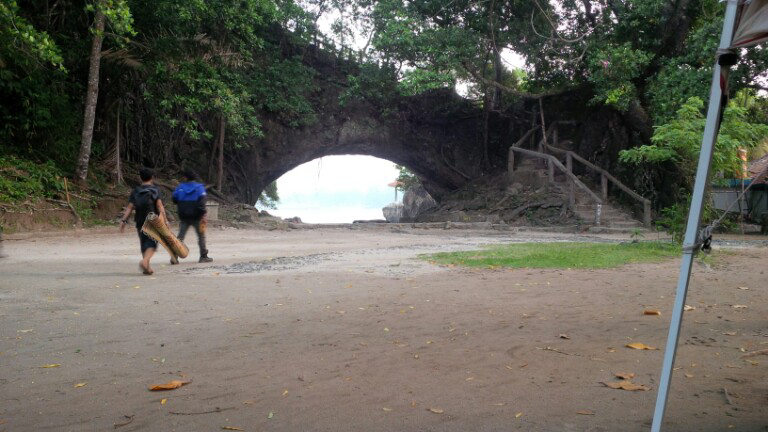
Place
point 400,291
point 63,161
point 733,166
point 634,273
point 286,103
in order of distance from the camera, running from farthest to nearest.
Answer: point 286,103 < point 63,161 < point 733,166 < point 634,273 < point 400,291

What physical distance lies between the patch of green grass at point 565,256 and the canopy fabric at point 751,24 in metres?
6.30

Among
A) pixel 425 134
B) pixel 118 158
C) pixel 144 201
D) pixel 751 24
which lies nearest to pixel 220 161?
pixel 118 158

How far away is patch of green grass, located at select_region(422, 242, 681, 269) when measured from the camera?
9086mm

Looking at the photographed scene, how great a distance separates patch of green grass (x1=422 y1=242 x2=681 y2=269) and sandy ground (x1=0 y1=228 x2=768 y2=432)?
1.14 m

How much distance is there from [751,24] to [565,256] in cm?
759

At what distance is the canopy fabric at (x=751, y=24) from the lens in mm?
2645

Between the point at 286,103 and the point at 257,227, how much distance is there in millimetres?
5966

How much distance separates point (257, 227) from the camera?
18.0m

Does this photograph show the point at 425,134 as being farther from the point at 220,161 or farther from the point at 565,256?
the point at 565,256

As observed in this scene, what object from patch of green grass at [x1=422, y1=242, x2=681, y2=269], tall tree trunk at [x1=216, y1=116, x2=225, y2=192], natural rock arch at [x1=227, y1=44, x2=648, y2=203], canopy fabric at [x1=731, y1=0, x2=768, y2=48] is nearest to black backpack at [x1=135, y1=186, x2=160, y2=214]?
patch of green grass at [x1=422, y1=242, x2=681, y2=269]

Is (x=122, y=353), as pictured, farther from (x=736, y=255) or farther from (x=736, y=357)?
(x=736, y=255)

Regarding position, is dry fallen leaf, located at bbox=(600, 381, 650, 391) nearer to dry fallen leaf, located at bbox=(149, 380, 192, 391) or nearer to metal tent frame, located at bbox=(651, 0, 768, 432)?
metal tent frame, located at bbox=(651, 0, 768, 432)

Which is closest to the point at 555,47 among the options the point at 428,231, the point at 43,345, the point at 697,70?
the point at 697,70

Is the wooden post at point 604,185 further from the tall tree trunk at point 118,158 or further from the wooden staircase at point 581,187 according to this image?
the tall tree trunk at point 118,158
